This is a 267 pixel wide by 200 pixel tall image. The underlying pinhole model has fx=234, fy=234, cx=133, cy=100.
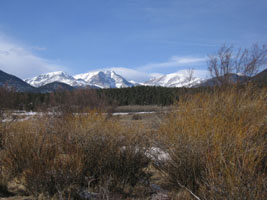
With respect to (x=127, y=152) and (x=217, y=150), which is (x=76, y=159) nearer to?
(x=127, y=152)

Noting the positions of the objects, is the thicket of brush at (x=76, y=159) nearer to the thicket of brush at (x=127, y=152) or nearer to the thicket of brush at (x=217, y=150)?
the thicket of brush at (x=127, y=152)

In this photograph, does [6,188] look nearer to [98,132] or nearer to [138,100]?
[98,132]

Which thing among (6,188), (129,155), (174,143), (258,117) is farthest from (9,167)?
(258,117)

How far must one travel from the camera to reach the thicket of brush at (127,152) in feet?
13.3

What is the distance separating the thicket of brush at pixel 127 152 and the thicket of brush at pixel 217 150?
0.06 ft

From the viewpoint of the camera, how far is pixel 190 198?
3588 millimetres

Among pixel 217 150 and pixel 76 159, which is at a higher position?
pixel 217 150

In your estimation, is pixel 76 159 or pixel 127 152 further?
pixel 127 152

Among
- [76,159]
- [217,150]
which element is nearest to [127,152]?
[76,159]

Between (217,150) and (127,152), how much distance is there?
1913 millimetres

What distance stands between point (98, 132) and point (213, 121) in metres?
2.27

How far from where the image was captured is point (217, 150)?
377 cm

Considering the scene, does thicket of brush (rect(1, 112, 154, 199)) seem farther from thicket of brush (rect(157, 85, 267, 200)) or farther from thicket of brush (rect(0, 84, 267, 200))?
thicket of brush (rect(157, 85, 267, 200))

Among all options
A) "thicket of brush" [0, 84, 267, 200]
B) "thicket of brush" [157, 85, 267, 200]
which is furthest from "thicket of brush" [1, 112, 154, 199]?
"thicket of brush" [157, 85, 267, 200]
